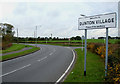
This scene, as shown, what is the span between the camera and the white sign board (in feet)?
19.6

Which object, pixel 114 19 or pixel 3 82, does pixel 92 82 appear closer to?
→ pixel 114 19

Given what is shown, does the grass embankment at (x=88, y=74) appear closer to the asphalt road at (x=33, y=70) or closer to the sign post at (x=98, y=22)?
the asphalt road at (x=33, y=70)

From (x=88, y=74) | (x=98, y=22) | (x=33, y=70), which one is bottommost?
(x=33, y=70)

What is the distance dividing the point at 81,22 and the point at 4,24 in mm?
74346

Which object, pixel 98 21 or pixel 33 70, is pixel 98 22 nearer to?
pixel 98 21

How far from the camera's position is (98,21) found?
650 centimetres

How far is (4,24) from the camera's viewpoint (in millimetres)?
71000

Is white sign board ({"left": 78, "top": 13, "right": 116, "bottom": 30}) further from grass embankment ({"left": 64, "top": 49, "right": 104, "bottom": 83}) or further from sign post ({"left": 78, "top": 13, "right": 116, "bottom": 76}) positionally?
grass embankment ({"left": 64, "top": 49, "right": 104, "bottom": 83})

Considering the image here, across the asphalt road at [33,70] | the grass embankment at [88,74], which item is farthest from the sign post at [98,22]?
the asphalt road at [33,70]

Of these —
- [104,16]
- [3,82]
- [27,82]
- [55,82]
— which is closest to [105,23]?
[104,16]

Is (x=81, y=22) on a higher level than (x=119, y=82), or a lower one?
higher

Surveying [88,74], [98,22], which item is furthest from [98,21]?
[88,74]

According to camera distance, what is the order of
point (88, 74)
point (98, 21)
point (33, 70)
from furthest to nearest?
1. point (33, 70)
2. point (88, 74)
3. point (98, 21)

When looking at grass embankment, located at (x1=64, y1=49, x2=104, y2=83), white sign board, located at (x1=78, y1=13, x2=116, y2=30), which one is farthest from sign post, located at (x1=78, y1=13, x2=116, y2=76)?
grass embankment, located at (x1=64, y1=49, x2=104, y2=83)
